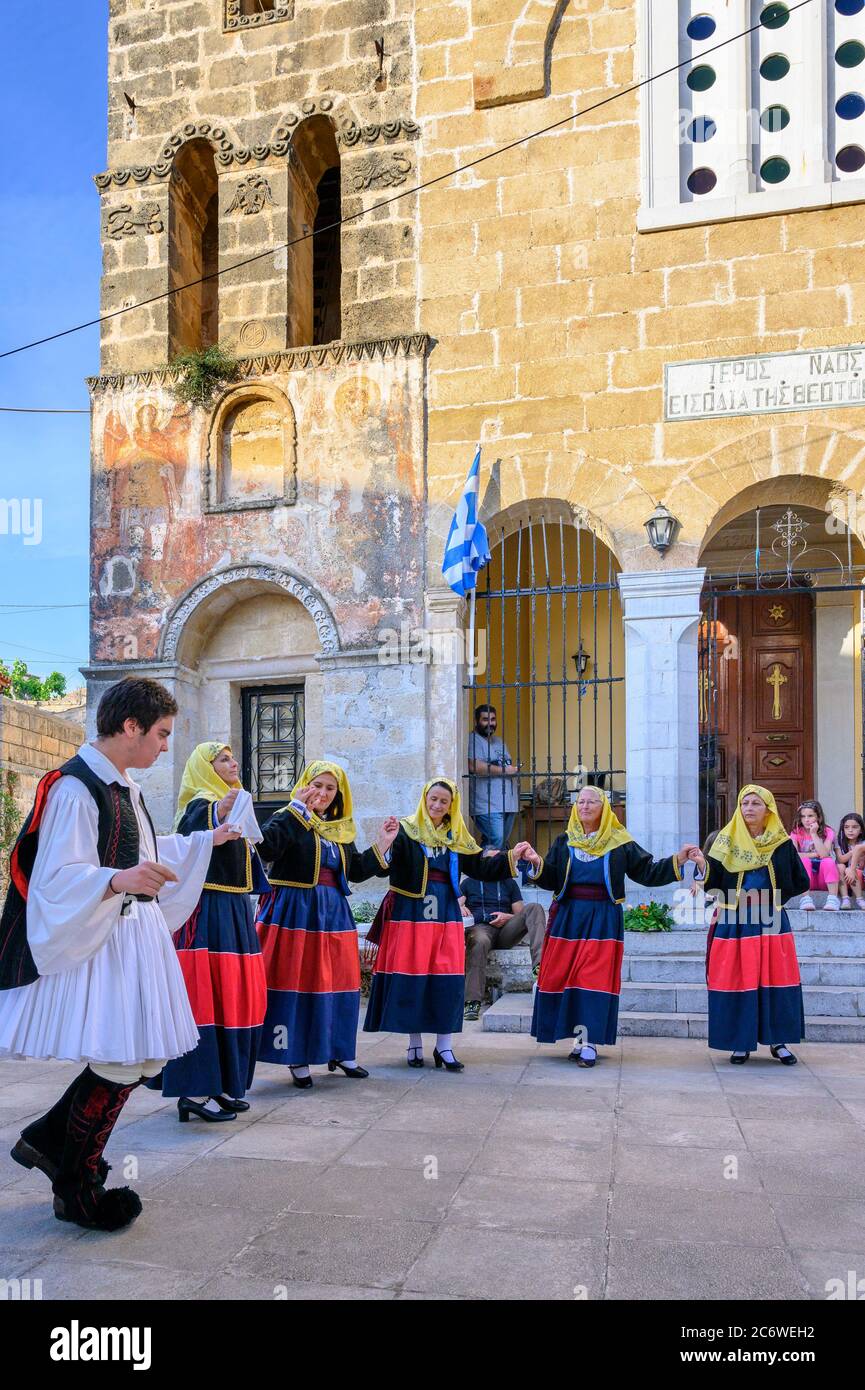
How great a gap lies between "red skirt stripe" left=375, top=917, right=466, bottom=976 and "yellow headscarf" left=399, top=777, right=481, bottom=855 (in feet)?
1.51

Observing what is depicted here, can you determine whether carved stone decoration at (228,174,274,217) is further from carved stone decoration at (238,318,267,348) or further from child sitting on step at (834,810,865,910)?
child sitting on step at (834,810,865,910)

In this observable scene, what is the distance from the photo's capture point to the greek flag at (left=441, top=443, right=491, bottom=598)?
10664 mm

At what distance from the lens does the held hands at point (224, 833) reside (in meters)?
4.63

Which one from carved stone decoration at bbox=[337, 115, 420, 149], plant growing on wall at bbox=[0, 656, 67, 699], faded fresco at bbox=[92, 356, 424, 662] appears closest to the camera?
faded fresco at bbox=[92, 356, 424, 662]

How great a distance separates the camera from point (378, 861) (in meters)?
7.07

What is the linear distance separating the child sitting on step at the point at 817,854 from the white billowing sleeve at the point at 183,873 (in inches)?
236

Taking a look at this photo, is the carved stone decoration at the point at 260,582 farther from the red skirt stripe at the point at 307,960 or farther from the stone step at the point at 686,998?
the red skirt stripe at the point at 307,960

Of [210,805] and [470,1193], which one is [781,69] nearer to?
[210,805]

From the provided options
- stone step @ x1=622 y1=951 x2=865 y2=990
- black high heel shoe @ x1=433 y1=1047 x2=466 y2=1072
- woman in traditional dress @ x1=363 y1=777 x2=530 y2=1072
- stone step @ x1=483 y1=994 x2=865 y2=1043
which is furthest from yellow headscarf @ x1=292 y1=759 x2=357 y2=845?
stone step @ x1=622 y1=951 x2=865 y2=990

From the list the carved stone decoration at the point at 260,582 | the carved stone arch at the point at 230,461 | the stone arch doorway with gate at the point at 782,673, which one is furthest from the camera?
the stone arch doorway with gate at the point at 782,673

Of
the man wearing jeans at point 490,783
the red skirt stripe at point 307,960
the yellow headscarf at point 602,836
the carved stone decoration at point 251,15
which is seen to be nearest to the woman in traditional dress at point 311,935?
the red skirt stripe at point 307,960

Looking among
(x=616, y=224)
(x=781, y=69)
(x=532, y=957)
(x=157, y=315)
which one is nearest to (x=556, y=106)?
(x=616, y=224)
